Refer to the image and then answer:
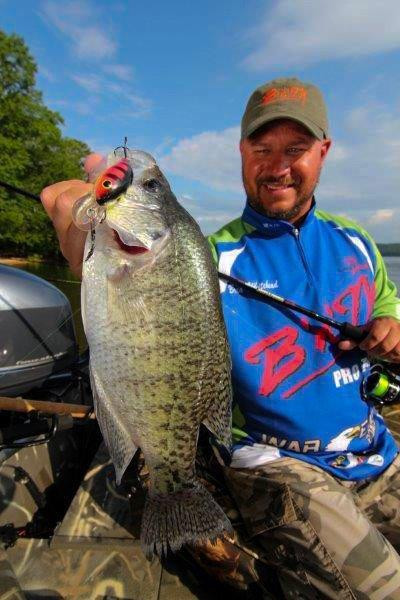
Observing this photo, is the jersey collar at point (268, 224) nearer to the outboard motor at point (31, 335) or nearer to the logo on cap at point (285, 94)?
the logo on cap at point (285, 94)

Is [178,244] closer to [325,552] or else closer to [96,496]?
[325,552]

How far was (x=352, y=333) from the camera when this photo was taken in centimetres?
266

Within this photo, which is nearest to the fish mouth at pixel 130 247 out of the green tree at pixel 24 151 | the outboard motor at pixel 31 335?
the outboard motor at pixel 31 335

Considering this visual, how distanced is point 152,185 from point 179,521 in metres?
1.52

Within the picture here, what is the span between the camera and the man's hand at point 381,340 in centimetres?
260

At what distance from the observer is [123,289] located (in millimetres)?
1836

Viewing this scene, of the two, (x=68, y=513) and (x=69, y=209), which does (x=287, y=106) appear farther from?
(x=68, y=513)

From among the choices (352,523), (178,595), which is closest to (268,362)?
(352,523)

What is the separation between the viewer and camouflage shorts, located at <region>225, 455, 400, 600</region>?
6.65 ft

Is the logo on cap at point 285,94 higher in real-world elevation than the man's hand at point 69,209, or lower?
higher

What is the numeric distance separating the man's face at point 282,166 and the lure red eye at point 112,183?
4.33ft

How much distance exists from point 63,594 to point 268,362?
1.57 meters

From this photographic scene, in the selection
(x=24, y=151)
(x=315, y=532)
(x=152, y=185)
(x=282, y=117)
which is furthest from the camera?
(x=24, y=151)

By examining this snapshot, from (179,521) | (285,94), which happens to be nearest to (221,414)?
(179,521)
